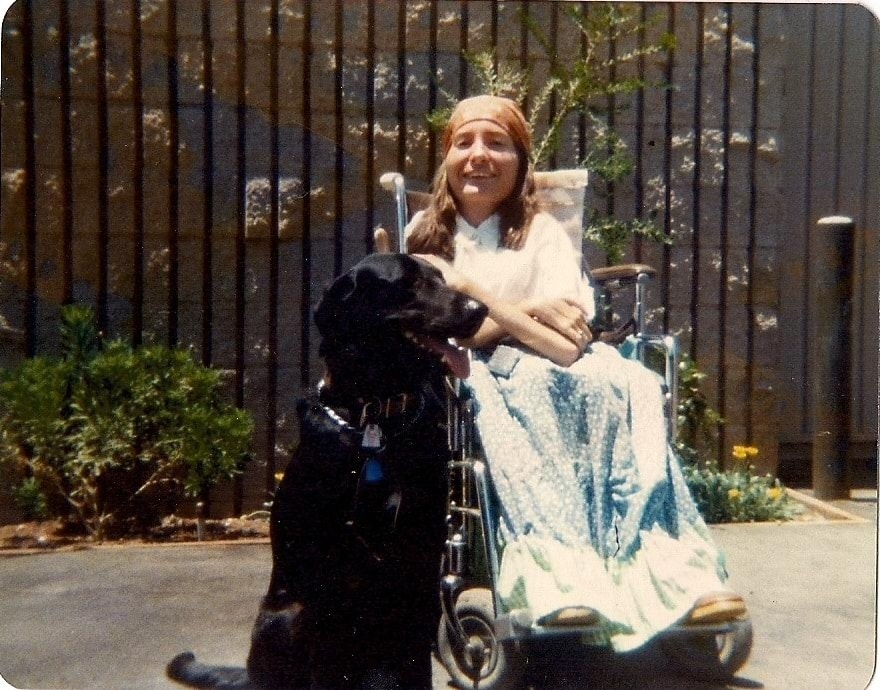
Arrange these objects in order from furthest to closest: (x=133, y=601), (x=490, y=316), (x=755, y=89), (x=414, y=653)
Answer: (x=755, y=89), (x=133, y=601), (x=490, y=316), (x=414, y=653)

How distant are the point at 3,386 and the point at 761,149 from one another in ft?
8.89

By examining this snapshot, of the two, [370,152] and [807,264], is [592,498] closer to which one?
[370,152]

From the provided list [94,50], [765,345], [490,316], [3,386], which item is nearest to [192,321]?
[3,386]

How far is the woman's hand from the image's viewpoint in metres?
2.30

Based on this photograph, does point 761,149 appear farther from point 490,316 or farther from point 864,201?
point 490,316

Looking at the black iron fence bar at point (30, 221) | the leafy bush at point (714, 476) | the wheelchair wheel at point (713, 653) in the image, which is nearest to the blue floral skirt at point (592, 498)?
the wheelchair wheel at point (713, 653)

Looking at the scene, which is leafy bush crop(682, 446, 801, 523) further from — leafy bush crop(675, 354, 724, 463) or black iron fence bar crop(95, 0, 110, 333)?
black iron fence bar crop(95, 0, 110, 333)

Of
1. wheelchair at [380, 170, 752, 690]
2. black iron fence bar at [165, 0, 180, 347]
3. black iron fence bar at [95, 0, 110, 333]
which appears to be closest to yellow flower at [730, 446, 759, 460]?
wheelchair at [380, 170, 752, 690]

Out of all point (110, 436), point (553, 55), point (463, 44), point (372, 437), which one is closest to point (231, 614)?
point (110, 436)

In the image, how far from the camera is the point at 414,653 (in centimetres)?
211

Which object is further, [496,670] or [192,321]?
[192,321]

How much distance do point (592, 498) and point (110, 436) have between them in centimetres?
172

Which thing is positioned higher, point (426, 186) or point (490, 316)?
point (426, 186)

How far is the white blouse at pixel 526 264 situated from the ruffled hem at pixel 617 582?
0.67 metres
